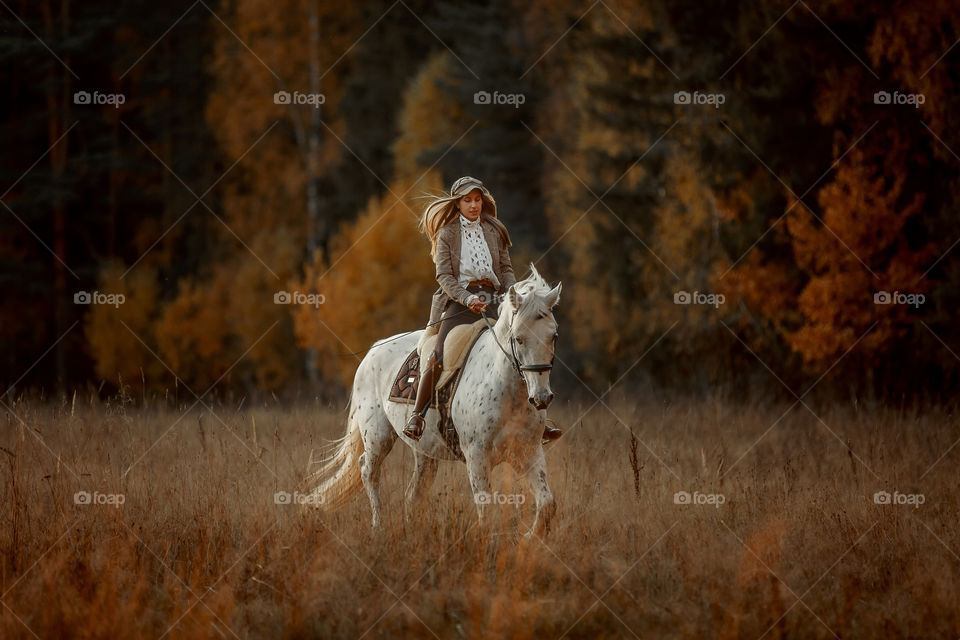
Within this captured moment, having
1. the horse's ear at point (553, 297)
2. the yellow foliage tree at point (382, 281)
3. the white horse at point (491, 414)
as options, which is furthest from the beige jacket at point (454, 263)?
the yellow foliage tree at point (382, 281)

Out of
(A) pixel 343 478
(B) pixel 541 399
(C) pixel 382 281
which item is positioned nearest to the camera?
(B) pixel 541 399

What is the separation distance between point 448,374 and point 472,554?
145 centimetres

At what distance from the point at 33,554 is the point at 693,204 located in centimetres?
1423

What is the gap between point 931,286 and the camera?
47.4ft

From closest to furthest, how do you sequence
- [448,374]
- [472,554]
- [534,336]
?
[534,336], [472,554], [448,374]

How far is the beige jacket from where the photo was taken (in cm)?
762

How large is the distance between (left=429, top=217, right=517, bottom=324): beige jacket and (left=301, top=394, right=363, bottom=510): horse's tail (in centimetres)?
155

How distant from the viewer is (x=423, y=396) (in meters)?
7.68

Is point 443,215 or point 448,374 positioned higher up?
point 443,215

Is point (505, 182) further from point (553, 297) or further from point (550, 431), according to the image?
point (553, 297)

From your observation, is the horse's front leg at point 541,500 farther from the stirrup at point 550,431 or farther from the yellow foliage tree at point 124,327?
the yellow foliage tree at point 124,327

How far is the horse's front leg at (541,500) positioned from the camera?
22.6ft

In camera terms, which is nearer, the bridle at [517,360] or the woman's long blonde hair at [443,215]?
the bridle at [517,360]

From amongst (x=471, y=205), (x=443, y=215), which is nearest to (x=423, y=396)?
(x=443, y=215)
